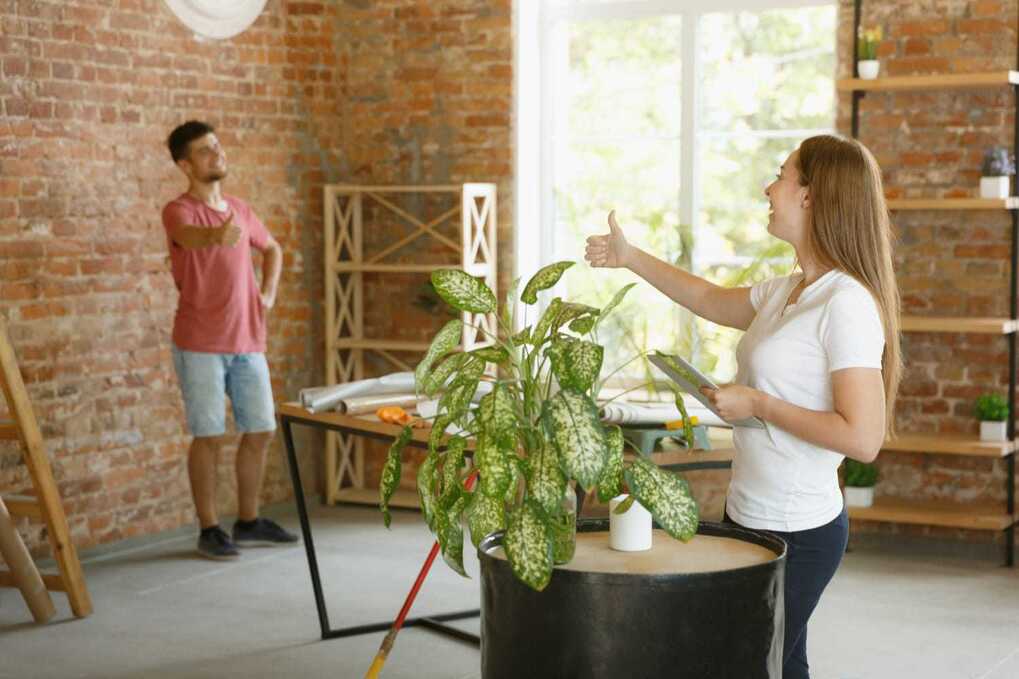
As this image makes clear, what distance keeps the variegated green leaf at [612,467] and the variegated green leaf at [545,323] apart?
211 millimetres

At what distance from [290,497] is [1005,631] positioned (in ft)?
11.8

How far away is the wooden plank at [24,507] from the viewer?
16.7 feet

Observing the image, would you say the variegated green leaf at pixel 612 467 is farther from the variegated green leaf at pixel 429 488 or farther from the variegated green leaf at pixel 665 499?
the variegated green leaf at pixel 429 488

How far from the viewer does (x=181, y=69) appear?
646 centimetres

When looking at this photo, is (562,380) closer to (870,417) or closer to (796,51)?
(870,417)

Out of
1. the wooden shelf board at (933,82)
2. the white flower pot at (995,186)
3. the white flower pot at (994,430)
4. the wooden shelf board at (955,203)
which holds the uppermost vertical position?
the wooden shelf board at (933,82)

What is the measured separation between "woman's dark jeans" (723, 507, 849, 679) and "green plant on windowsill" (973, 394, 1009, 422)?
330 centimetres

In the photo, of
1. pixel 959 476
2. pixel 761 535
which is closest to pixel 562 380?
pixel 761 535

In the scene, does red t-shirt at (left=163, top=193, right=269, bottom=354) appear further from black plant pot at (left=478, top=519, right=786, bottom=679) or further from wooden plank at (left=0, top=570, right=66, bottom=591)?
black plant pot at (left=478, top=519, right=786, bottom=679)

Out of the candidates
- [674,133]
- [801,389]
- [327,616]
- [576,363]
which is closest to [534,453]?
[576,363]

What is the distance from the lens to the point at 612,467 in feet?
8.42

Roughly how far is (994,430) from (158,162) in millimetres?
3759

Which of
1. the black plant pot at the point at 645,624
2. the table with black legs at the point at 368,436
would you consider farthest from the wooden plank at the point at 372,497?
the black plant pot at the point at 645,624

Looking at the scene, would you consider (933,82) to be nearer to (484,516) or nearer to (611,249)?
(611,249)
